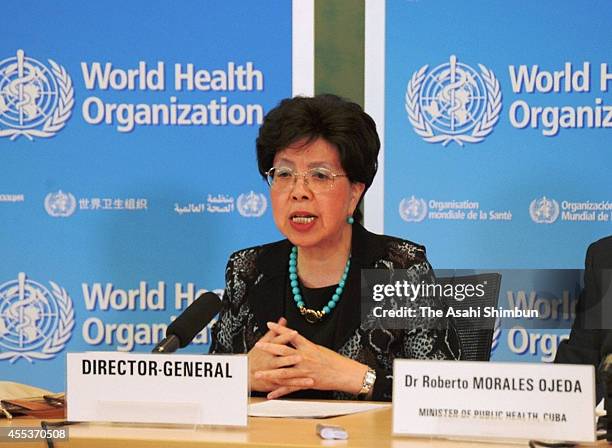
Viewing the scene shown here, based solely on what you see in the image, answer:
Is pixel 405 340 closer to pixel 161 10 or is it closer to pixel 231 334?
pixel 231 334

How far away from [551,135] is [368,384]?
4.80ft

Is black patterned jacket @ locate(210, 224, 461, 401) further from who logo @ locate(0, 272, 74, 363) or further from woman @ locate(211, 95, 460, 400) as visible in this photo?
who logo @ locate(0, 272, 74, 363)

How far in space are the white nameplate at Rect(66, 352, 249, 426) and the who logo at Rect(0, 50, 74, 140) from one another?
83.1 inches

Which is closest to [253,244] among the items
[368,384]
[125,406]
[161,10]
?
[161,10]

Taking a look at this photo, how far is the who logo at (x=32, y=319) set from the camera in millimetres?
3844

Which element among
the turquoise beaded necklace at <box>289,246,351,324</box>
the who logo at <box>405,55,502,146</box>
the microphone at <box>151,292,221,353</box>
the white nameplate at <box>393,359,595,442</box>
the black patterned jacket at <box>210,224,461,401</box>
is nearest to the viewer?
the white nameplate at <box>393,359,595,442</box>

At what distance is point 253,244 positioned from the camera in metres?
3.75

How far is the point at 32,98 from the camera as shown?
12.7ft

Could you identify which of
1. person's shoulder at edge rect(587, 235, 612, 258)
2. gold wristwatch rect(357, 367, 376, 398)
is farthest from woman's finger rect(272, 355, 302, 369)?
person's shoulder at edge rect(587, 235, 612, 258)

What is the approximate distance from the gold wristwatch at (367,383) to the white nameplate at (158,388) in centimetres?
Result: 74

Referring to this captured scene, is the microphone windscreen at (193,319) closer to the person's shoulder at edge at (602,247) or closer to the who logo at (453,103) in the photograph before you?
the person's shoulder at edge at (602,247)

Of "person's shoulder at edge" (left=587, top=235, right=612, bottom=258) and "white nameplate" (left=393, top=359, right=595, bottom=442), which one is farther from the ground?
"person's shoulder at edge" (left=587, top=235, right=612, bottom=258)

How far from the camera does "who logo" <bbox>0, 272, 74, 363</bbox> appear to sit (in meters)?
3.84

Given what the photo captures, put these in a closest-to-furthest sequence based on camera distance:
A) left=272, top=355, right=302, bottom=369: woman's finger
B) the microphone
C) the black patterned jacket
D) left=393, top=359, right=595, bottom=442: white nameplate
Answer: left=393, top=359, right=595, bottom=442: white nameplate
the microphone
left=272, top=355, right=302, bottom=369: woman's finger
the black patterned jacket
